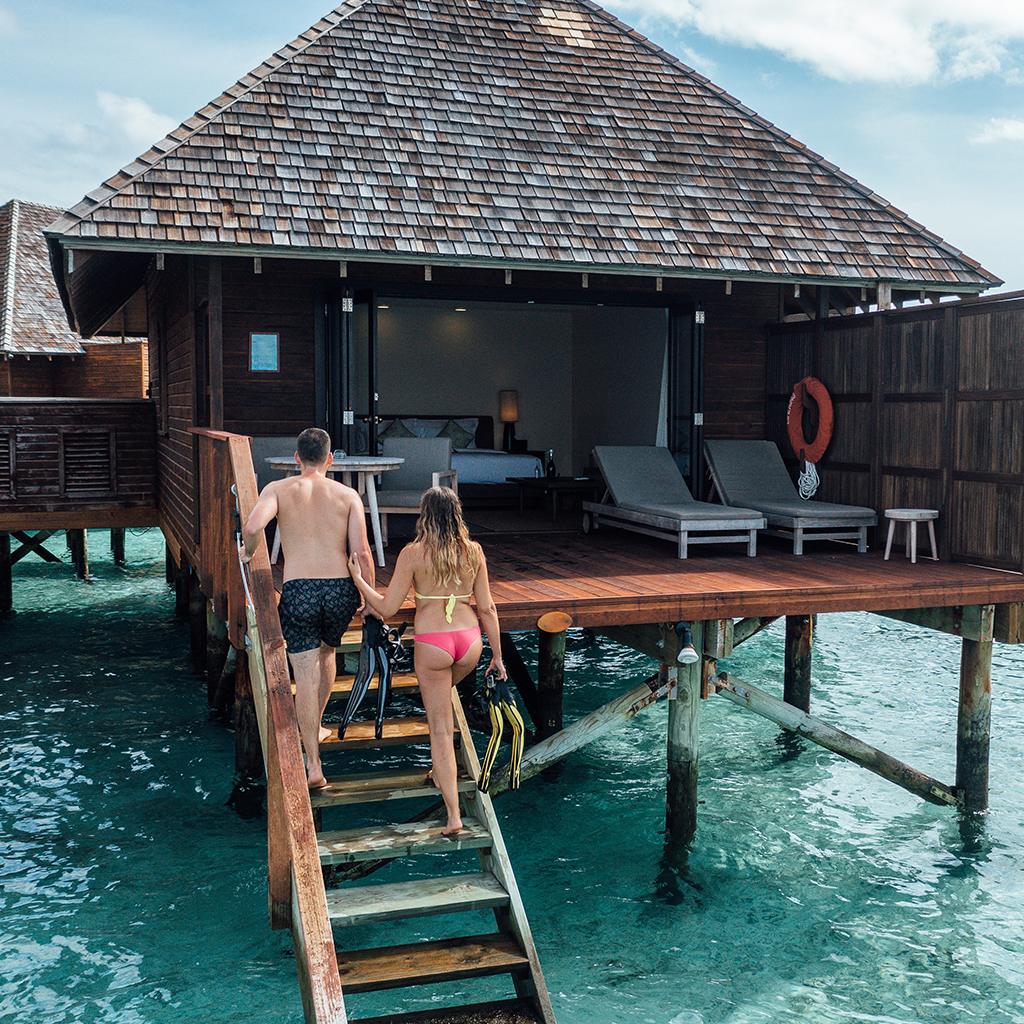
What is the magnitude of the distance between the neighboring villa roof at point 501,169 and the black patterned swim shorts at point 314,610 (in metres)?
3.58

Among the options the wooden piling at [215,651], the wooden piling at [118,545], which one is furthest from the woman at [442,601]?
the wooden piling at [118,545]

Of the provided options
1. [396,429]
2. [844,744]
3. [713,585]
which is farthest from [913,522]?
[396,429]

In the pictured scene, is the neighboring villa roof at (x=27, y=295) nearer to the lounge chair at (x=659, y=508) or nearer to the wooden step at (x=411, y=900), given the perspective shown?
the lounge chair at (x=659, y=508)

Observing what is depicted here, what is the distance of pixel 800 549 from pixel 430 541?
14.5 ft

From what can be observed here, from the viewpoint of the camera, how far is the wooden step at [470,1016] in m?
4.24

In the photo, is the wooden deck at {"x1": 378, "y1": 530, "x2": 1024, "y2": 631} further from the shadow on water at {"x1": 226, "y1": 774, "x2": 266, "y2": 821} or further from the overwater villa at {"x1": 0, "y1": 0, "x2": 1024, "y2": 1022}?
the shadow on water at {"x1": 226, "y1": 774, "x2": 266, "y2": 821}

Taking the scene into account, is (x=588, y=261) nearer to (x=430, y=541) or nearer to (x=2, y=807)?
(x=430, y=541)

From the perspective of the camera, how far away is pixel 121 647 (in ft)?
43.9

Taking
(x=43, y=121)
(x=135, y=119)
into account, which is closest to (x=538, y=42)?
(x=135, y=119)

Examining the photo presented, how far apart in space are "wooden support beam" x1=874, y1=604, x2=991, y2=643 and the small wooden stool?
51 centimetres

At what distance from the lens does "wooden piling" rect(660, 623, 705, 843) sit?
6.82 meters

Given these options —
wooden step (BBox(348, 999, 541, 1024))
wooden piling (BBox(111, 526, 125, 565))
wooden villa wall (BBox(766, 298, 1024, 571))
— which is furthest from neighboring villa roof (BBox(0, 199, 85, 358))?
wooden step (BBox(348, 999, 541, 1024))

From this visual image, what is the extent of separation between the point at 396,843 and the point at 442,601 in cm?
118

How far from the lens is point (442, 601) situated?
465cm
